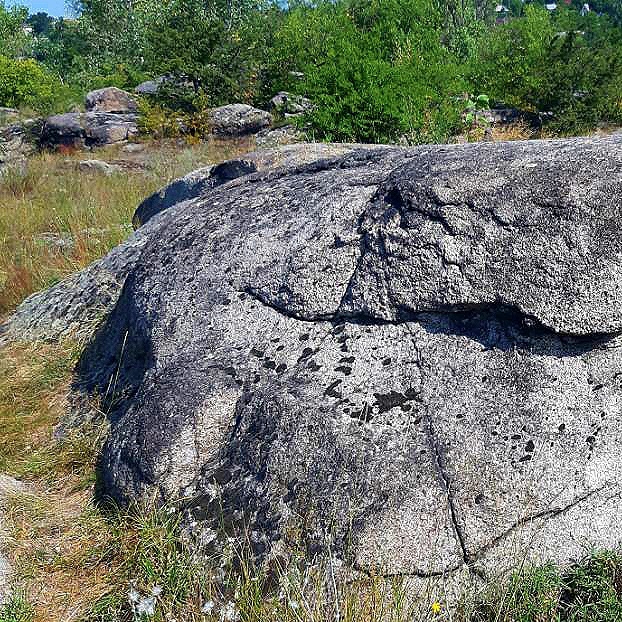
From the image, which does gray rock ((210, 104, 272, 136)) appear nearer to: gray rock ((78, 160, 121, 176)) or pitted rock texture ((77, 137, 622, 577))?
gray rock ((78, 160, 121, 176))

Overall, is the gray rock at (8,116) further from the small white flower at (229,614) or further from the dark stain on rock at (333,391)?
the small white flower at (229,614)

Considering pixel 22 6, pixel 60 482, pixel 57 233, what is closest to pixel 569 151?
pixel 60 482

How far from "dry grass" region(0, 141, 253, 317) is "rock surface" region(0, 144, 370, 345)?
100 cm

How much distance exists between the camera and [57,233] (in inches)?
346

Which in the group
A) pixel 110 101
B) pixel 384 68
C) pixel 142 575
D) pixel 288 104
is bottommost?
pixel 142 575

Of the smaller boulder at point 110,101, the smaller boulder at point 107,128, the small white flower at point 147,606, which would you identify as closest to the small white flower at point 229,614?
the small white flower at point 147,606

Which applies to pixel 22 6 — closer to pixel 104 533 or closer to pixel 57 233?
pixel 57 233

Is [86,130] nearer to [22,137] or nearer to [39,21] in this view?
[22,137]

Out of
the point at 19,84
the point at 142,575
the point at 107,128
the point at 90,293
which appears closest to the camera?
the point at 142,575

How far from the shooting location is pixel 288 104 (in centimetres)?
1931

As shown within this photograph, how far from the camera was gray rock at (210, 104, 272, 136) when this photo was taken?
18.3 m

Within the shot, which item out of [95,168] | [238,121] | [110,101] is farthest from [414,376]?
[110,101]

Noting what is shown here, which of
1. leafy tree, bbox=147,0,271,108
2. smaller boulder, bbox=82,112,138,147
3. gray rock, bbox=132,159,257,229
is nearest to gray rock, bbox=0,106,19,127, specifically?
A: smaller boulder, bbox=82,112,138,147

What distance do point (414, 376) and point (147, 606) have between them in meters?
1.49
